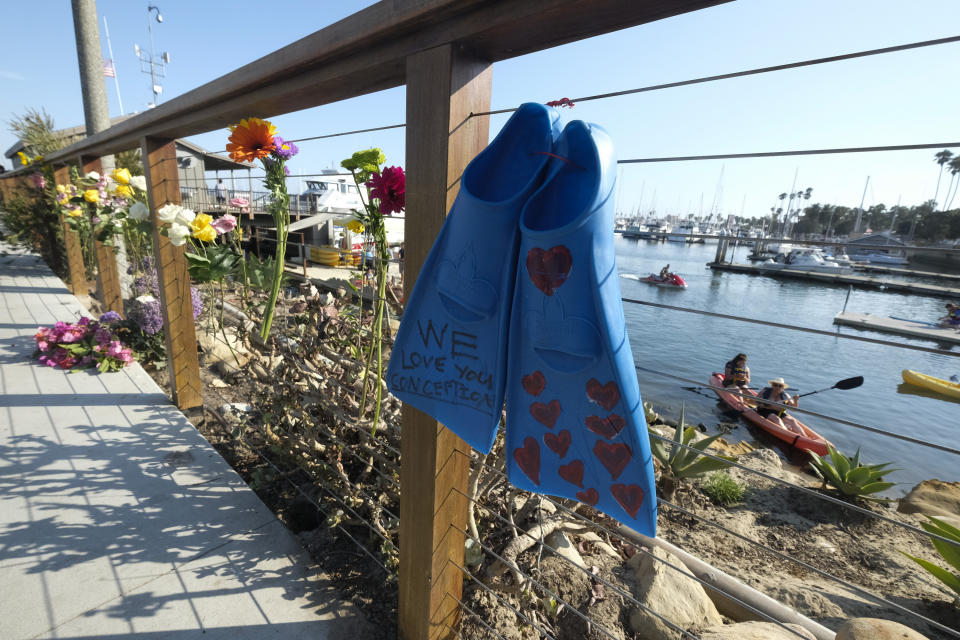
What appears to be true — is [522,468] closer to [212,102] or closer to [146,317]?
[212,102]

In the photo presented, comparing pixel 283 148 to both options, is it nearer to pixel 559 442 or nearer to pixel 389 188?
pixel 389 188

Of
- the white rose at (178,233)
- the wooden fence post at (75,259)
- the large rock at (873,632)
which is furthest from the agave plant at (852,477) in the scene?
the wooden fence post at (75,259)

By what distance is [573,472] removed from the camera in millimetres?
809

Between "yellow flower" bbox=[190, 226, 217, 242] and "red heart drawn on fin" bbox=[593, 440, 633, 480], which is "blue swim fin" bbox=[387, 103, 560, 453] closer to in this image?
"red heart drawn on fin" bbox=[593, 440, 633, 480]

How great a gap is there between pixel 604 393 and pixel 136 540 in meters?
1.94

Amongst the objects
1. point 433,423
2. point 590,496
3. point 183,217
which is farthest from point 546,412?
point 183,217

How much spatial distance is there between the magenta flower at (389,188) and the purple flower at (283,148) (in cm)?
40

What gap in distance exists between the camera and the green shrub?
381 centimetres

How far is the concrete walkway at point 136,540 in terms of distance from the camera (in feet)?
4.62

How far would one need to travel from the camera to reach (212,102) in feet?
5.85

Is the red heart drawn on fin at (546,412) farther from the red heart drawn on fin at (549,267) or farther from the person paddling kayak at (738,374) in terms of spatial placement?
the person paddling kayak at (738,374)

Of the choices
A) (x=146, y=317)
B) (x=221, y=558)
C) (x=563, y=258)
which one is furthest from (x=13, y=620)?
(x=146, y=317)

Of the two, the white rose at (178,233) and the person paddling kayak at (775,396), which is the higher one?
the white rose at (178,233)

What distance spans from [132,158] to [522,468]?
6.83 m
